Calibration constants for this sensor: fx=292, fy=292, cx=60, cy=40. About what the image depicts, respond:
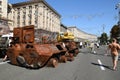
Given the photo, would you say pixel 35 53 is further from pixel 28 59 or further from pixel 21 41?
pixel 21 41

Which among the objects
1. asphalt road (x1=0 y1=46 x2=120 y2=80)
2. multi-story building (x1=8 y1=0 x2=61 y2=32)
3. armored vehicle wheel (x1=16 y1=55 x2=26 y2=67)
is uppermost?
multi-story building (x1=8 y1=0 x2=61 y2=32)

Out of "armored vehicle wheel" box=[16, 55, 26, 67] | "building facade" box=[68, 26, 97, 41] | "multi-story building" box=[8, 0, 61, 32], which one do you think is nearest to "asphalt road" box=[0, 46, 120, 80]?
→ "armored vehicle wheel" box=[16, 55, 26, 67]

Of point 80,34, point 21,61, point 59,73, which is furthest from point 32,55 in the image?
point 80,34

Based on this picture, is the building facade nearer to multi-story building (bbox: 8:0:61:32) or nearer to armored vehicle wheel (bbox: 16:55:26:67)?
multi-story building (bbox: 8:0:61:32)

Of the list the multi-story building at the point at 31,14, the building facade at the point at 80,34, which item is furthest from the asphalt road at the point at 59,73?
the building facade at the point at 80,34

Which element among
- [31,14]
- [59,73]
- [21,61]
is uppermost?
[31,14]

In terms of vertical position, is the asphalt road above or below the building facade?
below

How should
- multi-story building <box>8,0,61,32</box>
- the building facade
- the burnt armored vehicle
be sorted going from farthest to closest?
the building facade → multi-story building <box>8,0,61,32</box> → the burnt armored vehicle

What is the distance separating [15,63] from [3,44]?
28.9 ft

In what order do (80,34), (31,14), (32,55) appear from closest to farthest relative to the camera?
(32,55) → (31,14) → (80,34)

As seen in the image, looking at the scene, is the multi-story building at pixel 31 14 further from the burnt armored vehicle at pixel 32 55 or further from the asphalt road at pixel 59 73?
the asphalt road at pixel 59 73

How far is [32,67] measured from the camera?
55.5ft

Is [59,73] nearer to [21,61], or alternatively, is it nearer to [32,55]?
[32,55]

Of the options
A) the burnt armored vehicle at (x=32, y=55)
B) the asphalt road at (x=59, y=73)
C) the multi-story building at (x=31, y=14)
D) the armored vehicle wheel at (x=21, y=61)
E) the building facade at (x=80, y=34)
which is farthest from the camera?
the building facade at (x=80, y=34)
